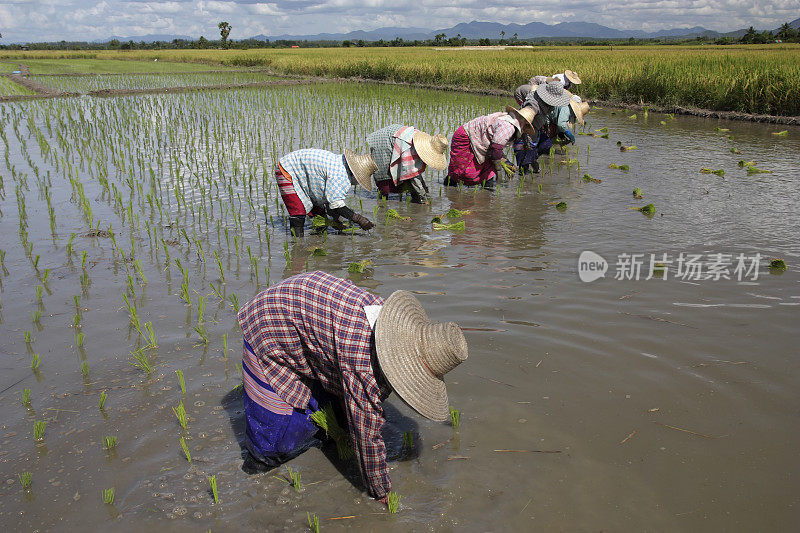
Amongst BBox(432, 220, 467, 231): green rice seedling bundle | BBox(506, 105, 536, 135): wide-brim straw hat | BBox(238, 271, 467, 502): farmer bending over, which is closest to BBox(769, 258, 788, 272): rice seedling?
BBox(432, 220, 467, 231): green rice seedling bundle

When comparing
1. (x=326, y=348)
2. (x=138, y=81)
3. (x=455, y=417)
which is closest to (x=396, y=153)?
(x=455, y=417)

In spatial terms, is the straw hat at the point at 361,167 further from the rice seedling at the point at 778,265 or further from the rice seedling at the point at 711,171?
the rice seedling at the point at 711,171

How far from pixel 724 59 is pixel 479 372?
15.1m

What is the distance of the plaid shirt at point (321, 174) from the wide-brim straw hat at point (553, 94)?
320 centimetres

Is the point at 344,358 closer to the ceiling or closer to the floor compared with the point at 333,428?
closer to the ceiling

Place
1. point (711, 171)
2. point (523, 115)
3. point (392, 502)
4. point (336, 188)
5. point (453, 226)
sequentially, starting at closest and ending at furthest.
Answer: point (392, 502) < point (336, 188) < point (453, 226) < point (523, 115) < point (711, 171)

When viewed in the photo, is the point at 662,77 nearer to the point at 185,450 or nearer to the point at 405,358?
the point at 405,358

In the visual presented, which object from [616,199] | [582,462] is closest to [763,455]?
[582,462]

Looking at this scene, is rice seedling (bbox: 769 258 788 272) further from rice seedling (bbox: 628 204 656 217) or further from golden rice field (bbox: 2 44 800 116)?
golden rice field (bbox: 2 44 800 116)

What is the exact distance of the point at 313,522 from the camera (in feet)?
7.16

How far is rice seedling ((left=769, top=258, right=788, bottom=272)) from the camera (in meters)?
4.29

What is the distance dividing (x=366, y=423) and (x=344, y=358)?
261 millimetres

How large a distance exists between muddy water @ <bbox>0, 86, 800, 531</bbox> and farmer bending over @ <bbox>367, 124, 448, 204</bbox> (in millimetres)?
364

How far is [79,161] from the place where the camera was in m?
8.18
